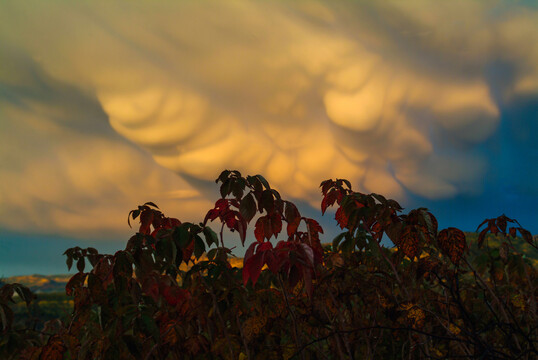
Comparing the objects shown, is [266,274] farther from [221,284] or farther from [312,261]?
[312,261]

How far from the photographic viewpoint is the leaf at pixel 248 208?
106 inches

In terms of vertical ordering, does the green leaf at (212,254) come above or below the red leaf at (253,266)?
above

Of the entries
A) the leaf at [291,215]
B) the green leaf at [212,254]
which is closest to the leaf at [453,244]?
the leaf at [291,215]

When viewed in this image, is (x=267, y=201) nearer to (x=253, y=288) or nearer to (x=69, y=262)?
(x=253, y=288)

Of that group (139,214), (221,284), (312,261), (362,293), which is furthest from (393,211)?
(139,214)

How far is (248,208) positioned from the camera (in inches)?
106

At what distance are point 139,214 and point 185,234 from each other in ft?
3.67

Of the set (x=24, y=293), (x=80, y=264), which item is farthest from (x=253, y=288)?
(x=24, y=293)

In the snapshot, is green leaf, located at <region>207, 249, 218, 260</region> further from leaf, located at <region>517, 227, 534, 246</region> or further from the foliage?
leaf, located at <region>517, 227, 534, 246</region>

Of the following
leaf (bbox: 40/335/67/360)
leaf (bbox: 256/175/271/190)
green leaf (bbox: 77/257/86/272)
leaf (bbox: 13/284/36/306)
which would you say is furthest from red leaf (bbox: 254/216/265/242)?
leaf (bbox: 13/284/36/306)

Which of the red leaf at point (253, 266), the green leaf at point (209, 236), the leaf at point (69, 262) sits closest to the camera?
the red leaf at point (253, 266)

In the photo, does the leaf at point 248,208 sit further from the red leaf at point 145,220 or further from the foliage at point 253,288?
the red leaf at point 145,220

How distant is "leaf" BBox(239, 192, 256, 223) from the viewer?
268cm

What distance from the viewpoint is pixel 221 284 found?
340 cm
